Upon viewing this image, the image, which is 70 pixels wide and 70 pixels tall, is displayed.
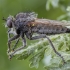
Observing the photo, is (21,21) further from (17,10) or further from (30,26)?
(17,10)

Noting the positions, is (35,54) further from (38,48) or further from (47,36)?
(47,36)

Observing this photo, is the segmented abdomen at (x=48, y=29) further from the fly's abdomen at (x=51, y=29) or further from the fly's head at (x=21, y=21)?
the fly's head at (x=21, y=21)

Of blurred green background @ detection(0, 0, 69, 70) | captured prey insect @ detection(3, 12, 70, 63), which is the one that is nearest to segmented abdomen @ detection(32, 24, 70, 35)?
captured prey insect @ detection(3, 12, 70, 63)

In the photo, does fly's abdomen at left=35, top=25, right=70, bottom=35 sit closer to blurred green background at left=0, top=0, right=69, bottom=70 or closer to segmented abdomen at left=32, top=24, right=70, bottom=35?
segmented abdomen at left=32, top=24, right=70, bottom=35

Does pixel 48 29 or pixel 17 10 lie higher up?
pixel 17 10

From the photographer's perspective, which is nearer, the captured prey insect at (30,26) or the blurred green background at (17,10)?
the captured prey insect at (30,26)

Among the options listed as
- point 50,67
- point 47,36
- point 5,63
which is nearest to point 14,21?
point 47,36

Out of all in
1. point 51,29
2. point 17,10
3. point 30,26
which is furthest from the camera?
point 17,10

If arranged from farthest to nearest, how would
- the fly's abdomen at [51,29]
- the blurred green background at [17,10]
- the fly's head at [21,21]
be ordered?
the blurred green background at [17,10] → the fly's head at [21,21] → the fly's abdomen at [51,29]

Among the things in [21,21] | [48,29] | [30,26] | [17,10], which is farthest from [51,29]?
[17,10]

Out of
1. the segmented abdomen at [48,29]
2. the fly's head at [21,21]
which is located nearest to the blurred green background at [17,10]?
the fly's head at [21,21]

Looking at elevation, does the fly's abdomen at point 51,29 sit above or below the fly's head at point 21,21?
below

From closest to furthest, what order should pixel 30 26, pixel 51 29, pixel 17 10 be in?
pixel 51 29, pixel 30 26, pixel 17 10
